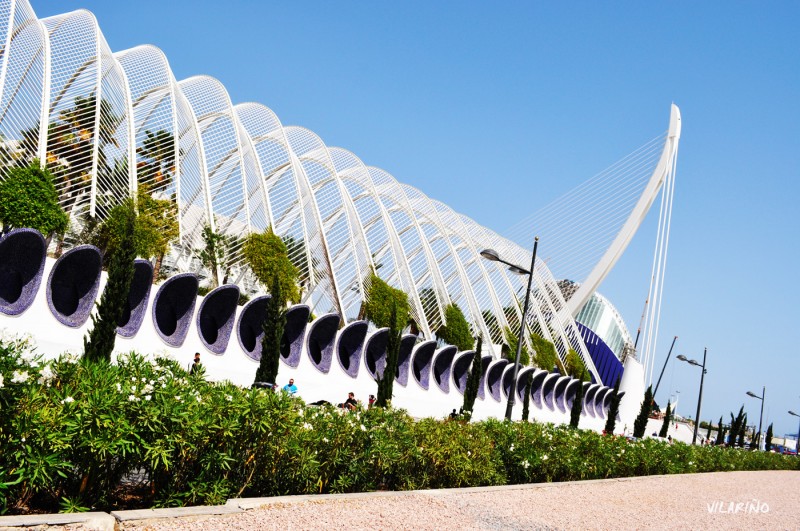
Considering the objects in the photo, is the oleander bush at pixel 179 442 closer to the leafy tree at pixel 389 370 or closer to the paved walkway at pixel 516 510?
the paved walkway at pixel 516 510

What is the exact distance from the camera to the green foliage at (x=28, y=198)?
77.3ft

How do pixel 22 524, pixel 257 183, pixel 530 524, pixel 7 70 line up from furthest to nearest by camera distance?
pixel 257 183, pixel 7 70, pixel 530 524, pixel 22 524

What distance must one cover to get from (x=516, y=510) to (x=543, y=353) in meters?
45.3

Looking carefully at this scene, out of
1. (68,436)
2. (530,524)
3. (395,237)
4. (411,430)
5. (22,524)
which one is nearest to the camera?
(22,524)

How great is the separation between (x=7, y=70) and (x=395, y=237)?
2482 cm

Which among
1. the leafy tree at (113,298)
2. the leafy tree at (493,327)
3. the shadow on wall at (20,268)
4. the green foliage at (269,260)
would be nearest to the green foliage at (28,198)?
the shadow on wall at (20,268)

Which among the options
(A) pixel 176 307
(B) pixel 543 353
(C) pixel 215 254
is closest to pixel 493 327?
(B) pixel 543 353

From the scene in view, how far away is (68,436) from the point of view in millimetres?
5695

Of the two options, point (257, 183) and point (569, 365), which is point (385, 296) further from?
point (569, 365)

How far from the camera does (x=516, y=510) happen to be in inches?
372

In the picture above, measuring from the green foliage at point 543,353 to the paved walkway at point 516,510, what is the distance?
36.5m

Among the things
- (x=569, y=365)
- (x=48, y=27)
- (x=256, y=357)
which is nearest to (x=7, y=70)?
(x=48, y=27)

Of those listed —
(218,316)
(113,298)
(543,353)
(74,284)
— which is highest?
(543,353)

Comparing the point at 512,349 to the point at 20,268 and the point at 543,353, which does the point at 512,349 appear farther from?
the point at 20,268
